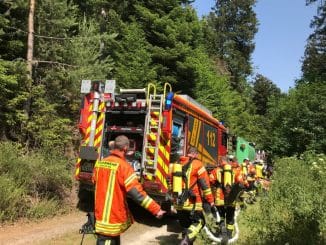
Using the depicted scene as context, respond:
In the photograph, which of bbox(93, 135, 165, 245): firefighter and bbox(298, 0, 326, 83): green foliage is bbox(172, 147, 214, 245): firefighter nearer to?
bbox(93, 135, 165, 245): firefighter

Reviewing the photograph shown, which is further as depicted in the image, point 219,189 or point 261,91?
point 261,91

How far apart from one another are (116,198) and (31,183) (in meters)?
6.65

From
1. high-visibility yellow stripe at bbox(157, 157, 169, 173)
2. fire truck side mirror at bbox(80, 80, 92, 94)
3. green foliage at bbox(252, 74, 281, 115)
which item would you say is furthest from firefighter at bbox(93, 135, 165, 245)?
green foliage at bbox(252, 74, 281, 115)

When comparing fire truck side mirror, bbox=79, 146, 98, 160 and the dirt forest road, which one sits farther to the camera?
fire truck side mirror, bbox=79, 146, 98, 160

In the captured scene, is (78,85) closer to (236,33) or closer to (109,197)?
(109,197)

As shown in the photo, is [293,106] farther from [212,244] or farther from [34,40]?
[212,244]

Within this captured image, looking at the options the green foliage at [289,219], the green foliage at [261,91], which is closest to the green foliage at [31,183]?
the green foliage at [289,219]

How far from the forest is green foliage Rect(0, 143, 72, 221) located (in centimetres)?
3

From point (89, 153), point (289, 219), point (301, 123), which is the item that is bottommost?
point (289, 219)

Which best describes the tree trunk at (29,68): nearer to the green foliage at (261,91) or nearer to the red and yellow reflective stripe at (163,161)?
the red and yellow reflective stripe at (163,161)

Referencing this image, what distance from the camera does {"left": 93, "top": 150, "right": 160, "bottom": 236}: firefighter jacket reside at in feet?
18.6

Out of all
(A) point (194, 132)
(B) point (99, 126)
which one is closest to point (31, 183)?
(B) point (99, 126)

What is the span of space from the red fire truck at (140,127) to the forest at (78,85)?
1.29m

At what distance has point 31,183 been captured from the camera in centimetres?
1177
